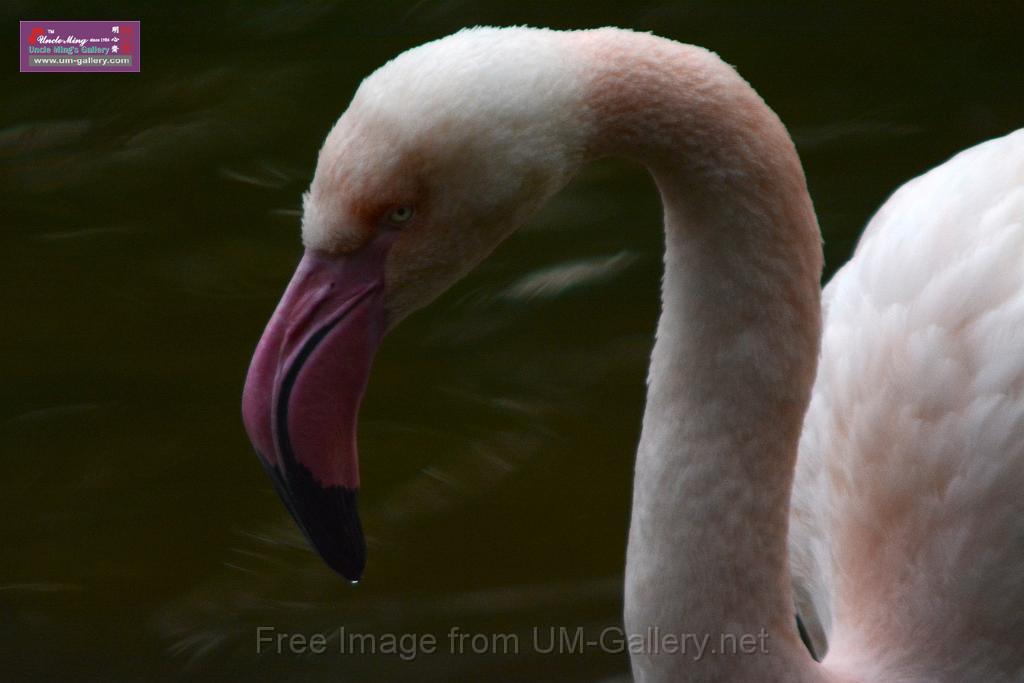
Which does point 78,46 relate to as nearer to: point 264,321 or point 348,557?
point 264,321

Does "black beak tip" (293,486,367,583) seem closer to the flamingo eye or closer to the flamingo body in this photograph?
the flamingo eye

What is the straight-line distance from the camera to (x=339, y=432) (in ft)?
7.65

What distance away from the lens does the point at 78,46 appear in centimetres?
655

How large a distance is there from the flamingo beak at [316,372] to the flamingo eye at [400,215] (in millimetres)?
42

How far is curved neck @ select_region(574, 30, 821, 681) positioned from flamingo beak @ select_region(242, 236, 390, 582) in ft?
1.43

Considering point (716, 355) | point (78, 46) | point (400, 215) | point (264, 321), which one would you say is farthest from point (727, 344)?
point (78, 46)

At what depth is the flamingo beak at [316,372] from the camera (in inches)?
87.9

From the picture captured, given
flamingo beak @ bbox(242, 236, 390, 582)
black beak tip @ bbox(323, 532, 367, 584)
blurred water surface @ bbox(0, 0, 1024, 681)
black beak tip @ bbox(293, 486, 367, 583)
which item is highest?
flamingo beak @ bbox(242, 236, 390, 582)

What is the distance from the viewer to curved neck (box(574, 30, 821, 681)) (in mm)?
2225

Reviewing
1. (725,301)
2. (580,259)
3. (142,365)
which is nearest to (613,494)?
(580,259)

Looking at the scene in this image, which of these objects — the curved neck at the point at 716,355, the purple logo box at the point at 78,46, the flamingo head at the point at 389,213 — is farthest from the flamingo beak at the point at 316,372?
the purple logo box at the point at 78,46

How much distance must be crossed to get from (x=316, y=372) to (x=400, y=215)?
0.97 feet

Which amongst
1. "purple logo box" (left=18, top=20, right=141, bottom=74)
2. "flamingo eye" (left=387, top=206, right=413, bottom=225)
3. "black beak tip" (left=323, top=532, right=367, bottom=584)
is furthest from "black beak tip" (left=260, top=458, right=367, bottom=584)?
"purple logo box" (left=18, top=20, right=141, bottom=74)

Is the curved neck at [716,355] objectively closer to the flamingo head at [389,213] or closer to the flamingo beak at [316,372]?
the flamingo head at [389,213]
